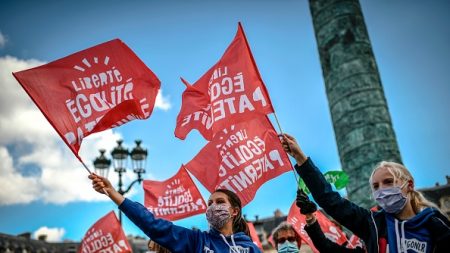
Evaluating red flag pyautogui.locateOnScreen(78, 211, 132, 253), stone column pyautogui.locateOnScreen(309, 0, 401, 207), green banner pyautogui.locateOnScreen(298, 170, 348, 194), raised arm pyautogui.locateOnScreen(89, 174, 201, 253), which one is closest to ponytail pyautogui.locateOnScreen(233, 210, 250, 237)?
raised arm pyautogui.locateOnScreen(89, 174, 201, 253)

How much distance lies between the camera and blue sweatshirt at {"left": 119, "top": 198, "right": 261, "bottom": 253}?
3.08 m

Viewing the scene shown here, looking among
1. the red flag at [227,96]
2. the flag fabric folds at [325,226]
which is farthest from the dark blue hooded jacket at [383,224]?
the flag fabric folds at [325,226]

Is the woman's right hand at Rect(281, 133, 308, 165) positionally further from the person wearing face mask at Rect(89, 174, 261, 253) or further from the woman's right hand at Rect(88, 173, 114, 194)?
the woman's right hand at Rect(88, 173, 114, 194)

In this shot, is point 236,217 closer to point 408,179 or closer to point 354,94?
point 408,179

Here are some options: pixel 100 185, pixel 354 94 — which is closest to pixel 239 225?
pixel 100 185

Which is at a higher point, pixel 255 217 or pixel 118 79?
pixel 255 217

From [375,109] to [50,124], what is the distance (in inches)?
302

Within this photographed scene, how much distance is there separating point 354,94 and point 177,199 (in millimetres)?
4842

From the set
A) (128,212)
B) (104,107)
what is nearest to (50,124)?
(104,107)

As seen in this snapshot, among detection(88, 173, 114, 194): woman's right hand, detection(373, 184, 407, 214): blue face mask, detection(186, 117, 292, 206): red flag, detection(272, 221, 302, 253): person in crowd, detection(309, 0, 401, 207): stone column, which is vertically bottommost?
detection(373, 184, 407, 214): blue face mask

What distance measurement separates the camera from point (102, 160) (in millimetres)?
10953

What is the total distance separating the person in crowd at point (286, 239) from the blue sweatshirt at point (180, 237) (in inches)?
45.3

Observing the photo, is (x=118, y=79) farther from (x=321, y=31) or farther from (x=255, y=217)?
(x=255, y=217)

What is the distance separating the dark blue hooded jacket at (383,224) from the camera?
8.47 ft
